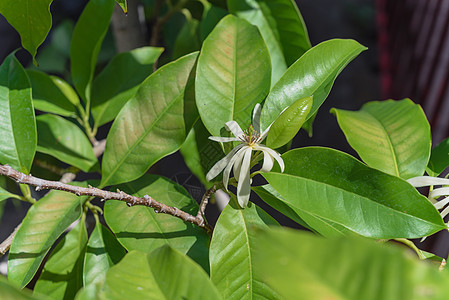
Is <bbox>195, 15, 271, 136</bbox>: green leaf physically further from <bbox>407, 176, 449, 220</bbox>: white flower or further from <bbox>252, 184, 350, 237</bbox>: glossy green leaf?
<bbox>407, 176, 449, 220</bbox>: white flower

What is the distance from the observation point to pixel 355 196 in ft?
1.32

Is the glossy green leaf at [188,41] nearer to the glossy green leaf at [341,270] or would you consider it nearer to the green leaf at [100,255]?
the green leaf at [100,255]

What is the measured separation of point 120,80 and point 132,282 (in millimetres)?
455

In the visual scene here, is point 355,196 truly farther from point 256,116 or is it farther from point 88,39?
point 88,39

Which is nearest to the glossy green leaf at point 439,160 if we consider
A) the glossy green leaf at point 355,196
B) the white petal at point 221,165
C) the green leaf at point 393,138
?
the green leaf at point 393,138

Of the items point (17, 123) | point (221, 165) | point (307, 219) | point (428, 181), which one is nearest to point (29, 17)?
point (17, 123)

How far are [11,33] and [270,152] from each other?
2047 mm

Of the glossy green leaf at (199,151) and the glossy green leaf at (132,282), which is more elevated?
the glossy green leaf at (132,282)

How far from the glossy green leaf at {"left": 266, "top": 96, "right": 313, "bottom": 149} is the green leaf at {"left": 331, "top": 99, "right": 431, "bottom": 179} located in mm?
141

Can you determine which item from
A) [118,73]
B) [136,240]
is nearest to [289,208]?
[136,240]

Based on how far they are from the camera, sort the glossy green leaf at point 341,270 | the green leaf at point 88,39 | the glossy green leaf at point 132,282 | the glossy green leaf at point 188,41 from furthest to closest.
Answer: the glossy green leaf at point 188,41, the green leaf at point 88,39, the glossy green leaf at point 132,282, the glossy green leaf at point 341,270

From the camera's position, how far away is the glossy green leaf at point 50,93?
0.67 meters

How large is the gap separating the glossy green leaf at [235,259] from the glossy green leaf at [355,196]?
60 mm

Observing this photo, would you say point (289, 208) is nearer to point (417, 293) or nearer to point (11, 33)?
point (417, 293)
